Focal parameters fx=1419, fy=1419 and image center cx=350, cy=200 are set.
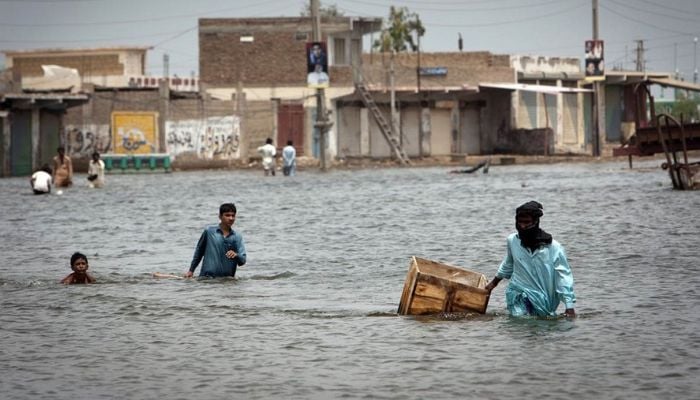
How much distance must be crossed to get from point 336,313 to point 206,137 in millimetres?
44876

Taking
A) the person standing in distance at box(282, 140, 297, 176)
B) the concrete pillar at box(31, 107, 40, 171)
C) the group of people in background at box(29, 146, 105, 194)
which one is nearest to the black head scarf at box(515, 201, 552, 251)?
the group of people in background at box(29, 146, 105, 194)

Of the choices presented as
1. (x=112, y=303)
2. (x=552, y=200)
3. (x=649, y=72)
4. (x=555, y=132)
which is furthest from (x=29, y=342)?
(x=649, y=72)

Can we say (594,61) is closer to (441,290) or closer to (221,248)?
(221,248)

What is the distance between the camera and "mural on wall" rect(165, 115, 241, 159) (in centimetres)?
5759

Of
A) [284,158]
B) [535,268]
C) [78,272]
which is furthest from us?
[284,158]

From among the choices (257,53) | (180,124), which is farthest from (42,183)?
(257,53)

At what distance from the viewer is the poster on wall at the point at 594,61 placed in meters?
58.1

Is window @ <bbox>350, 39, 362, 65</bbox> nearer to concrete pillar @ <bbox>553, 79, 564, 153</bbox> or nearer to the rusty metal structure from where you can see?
concrete pillar @ <bbox>553, 79, 564, 153</bbox>

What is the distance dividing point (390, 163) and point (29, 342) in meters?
47.8

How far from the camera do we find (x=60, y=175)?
38.0 metres

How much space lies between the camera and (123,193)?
37812mm

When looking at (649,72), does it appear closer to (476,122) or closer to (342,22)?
(476,122)

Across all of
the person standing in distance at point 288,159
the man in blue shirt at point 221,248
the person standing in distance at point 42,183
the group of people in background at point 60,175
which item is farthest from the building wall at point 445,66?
the man in blue shirt at point 221,248

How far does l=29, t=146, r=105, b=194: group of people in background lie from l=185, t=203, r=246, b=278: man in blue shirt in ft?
66.9
